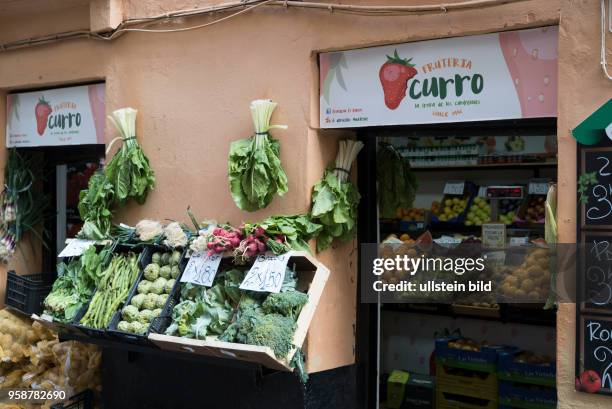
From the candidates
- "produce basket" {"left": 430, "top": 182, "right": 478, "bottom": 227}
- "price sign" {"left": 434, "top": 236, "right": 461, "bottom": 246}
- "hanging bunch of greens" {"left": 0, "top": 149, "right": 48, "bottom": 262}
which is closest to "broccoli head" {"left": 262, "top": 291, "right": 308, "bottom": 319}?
"price sign" {"left": 434, "top": 236, "right": 461, "bottom": 246}

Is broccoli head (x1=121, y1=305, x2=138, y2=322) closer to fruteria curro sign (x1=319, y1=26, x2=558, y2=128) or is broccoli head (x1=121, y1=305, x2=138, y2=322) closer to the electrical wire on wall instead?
fruteria curro sign (x1=319, y1=26, x2=558, y2=128)

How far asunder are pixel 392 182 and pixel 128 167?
2.22 metres

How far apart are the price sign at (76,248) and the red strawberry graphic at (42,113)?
174 cm

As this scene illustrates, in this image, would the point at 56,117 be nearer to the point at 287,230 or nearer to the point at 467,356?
the point at 287,230

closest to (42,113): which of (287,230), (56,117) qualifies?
(56,117)

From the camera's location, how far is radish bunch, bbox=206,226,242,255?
A: 200 inches

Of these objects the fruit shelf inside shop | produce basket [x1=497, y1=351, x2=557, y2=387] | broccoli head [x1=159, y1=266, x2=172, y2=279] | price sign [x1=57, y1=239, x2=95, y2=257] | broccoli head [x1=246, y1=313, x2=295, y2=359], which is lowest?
produce basket [x1=497, y1=351, x2=557, y2=387]

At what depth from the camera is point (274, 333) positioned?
446 cm

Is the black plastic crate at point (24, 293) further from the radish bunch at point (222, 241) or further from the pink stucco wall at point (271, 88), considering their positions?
the radish bunch at point (222, 241)

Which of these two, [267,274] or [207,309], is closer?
[267,274]

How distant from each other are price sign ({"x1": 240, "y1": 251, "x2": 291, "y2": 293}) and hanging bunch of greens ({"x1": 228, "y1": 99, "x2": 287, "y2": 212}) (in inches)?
22.2

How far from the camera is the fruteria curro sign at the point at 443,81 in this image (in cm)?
450

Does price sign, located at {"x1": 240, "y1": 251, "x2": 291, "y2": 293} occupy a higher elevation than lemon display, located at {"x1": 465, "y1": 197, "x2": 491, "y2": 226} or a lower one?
lower

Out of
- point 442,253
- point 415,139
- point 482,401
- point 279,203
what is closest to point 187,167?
point 279,203
